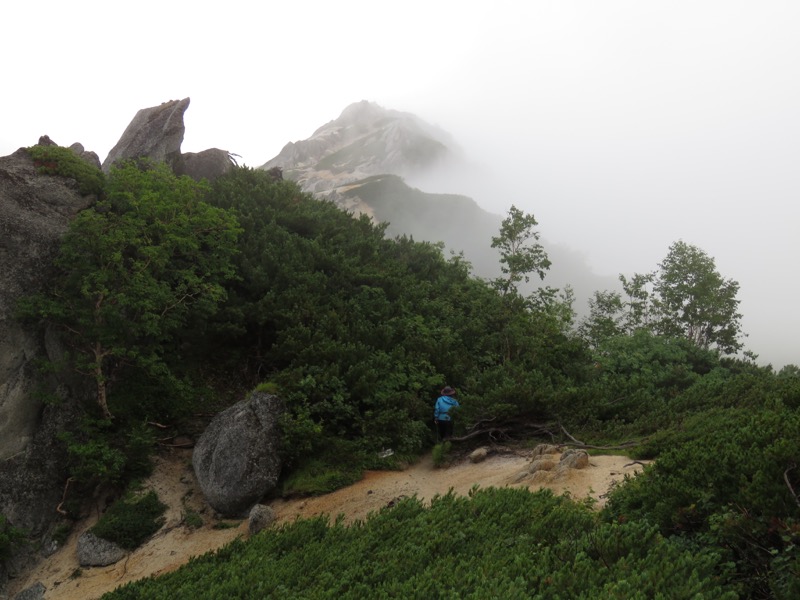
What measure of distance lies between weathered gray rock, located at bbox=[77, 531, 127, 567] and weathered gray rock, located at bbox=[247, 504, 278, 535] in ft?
9.21

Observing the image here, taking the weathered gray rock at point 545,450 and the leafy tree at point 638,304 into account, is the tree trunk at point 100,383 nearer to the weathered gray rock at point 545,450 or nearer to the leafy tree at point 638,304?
the weathered gray rock at point 545,450

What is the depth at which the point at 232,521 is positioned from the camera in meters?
10.2

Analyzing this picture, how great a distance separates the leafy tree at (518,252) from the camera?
25016 millimetres

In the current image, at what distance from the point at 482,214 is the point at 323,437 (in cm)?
8480

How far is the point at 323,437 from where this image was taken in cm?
1128

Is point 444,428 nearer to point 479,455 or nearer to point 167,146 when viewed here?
point 479,455

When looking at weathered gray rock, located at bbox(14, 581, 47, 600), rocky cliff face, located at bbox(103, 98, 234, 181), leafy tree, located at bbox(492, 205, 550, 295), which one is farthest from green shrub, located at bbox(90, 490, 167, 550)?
leafy tree, located at bbox(492, 205, 550, 295)

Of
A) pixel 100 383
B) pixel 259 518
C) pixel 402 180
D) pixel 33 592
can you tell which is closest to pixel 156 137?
pixel 100 383

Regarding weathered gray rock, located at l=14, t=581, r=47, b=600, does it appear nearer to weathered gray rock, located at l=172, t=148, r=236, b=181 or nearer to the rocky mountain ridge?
weathered gray rock, located at l=172, t=148, r=236, b=181

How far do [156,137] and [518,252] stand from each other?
735 inches

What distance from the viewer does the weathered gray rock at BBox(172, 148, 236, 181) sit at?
2261 cm

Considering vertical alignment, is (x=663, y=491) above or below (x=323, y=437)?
above

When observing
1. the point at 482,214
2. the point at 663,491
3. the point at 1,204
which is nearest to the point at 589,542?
the point at 663,491

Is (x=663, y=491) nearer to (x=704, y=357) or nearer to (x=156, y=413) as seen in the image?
(x=156, y=413)
